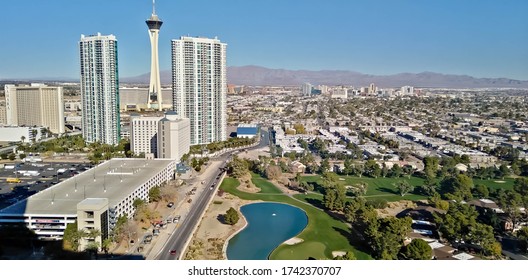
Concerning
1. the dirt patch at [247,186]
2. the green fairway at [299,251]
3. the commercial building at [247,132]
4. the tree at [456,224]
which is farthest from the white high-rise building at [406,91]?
the green fairway at [299,251]

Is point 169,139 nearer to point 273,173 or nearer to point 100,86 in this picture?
point 273,173

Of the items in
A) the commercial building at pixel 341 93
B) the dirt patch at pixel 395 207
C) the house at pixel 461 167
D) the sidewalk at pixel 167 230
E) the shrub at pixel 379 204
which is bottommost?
the dirt patch at pixel 395 207

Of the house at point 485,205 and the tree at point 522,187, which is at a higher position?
the tree at point 522,187

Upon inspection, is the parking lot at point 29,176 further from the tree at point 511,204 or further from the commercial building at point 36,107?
the tree at point 511,204

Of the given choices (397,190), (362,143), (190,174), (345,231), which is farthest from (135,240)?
(362,143)

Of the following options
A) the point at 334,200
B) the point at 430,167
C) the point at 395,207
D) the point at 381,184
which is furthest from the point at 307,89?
the point at 334,200

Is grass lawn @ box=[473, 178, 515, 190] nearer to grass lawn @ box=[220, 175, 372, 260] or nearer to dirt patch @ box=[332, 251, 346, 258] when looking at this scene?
grass lawn @ box=[220, 175, 372, 260]
